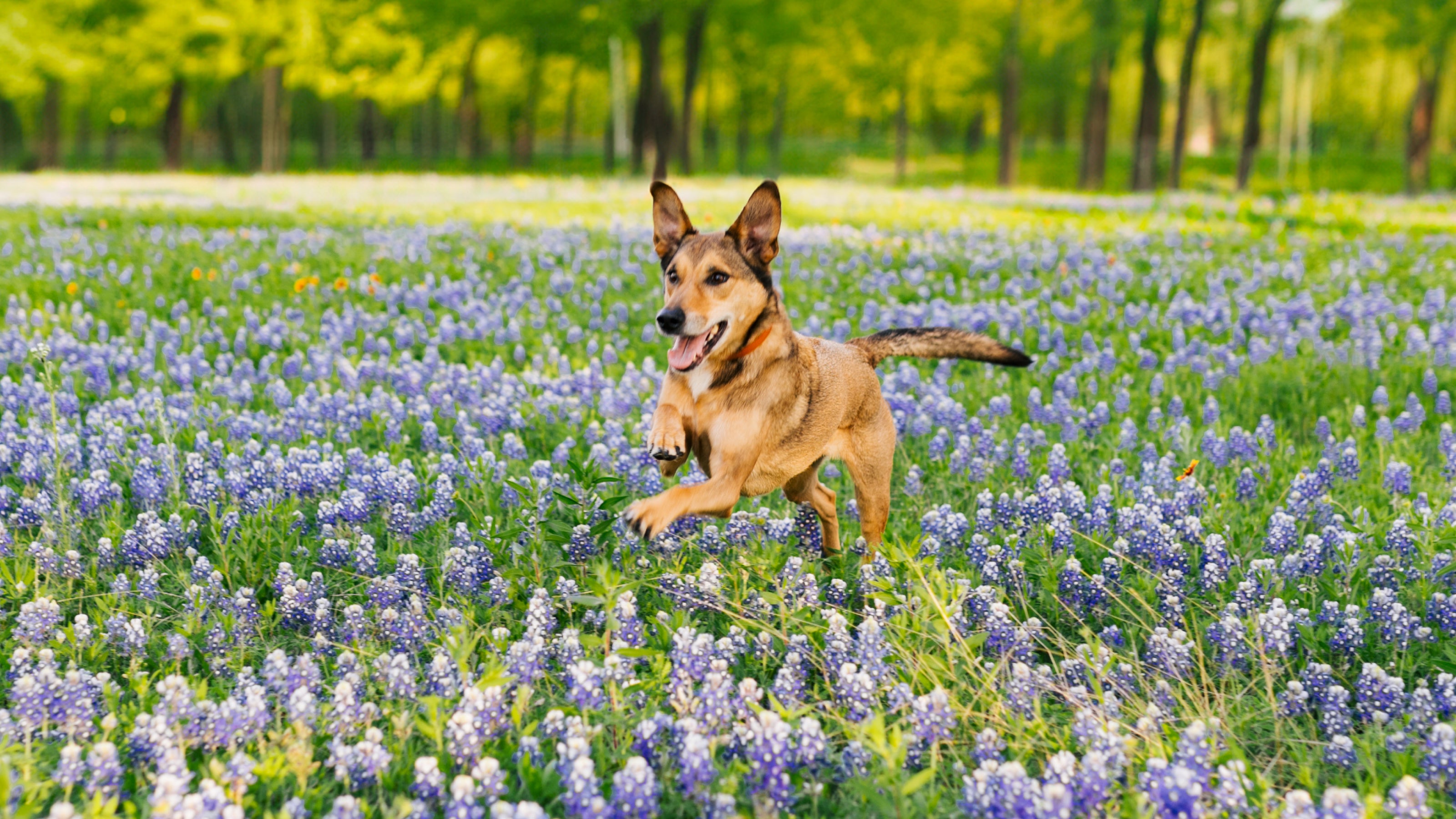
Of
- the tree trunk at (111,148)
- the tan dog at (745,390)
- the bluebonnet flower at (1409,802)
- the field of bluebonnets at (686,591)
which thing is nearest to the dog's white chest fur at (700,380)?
the tan dog at (745,390)

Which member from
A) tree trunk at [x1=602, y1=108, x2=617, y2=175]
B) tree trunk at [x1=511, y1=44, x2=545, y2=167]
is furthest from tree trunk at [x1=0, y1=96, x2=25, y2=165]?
tree trunk at [x1=602, y1=108, x2=617, y2=175]

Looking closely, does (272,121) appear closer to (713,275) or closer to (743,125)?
(743,125)

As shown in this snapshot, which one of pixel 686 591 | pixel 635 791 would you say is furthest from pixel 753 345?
pixel 635 791

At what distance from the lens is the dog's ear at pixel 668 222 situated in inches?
141

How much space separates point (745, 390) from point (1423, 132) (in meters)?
34.8

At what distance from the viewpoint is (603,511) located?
400 centimetres

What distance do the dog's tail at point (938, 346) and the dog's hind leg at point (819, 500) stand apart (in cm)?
54

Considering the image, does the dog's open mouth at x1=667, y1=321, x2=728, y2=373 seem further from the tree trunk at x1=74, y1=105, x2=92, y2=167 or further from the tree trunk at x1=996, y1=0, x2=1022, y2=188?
the tree trunk at x1=74, y1=105, x2=92, y2=167

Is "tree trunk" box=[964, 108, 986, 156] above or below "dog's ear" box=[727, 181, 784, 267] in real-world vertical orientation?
above

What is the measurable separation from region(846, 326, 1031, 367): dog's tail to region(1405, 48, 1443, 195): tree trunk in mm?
31237

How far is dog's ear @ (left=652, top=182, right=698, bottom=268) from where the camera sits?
3.58m

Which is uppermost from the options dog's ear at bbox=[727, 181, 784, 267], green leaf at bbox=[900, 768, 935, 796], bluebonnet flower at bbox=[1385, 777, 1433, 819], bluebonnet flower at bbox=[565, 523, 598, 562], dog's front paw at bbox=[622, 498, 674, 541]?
dog's ear at bbox=[727, 181, 784, 267]

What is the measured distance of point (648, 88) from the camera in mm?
31453

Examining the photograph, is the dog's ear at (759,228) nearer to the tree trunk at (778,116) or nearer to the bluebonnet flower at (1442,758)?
the bluebonnet flower at (1442,758)
